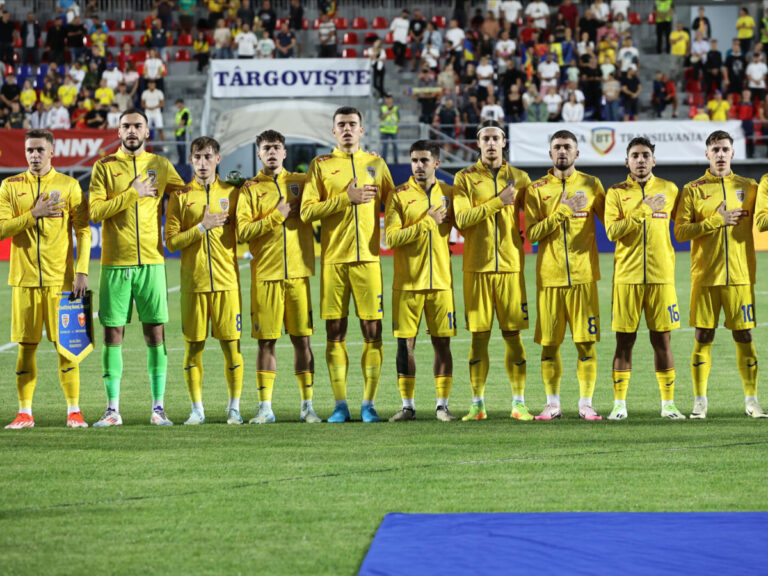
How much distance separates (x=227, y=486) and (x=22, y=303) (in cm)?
268

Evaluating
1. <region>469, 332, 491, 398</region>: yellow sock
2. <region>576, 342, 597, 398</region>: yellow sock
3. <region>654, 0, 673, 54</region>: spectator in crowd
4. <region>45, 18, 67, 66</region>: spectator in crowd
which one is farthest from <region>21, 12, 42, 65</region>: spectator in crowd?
<region>576, 342, 597, 398</region>: yellow sock

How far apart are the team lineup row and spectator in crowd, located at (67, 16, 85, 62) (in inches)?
931

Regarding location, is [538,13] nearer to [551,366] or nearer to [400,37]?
[400,37]

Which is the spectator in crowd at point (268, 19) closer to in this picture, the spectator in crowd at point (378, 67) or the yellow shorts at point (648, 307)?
the spectator in crowd at point (378, 67)

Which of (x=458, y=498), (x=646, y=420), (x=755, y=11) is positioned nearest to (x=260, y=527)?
(x=458, y=498)

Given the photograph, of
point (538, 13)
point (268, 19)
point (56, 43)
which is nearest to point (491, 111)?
point (538, 13)

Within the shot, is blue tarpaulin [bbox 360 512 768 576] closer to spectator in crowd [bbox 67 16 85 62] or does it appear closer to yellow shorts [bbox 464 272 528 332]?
yellow shorts [bbox 464 272 528 332]

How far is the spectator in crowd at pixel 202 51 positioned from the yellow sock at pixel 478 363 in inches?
920

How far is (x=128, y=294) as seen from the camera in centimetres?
798

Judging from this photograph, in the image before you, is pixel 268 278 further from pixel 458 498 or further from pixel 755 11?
pixel 755 11

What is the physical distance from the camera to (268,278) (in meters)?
8.00

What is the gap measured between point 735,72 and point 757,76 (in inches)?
25.7

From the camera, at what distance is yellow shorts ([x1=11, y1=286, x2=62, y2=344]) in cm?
790

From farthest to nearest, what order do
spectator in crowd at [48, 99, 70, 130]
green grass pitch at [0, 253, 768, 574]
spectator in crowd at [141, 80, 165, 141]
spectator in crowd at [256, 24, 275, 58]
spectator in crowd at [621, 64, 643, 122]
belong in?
1. spectator in crowd at [256, 24, 275, 58]
2. spectator in crowd at [141, 80, 165, 141]
3. spectator in crowd at [621, 64, 643, 122]
4. spectator in crowd at [48, 99, 70, 130]
5. green grass pitch at [0, 253, 768, 574]
